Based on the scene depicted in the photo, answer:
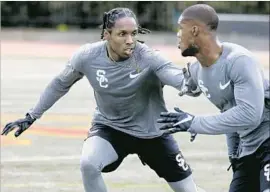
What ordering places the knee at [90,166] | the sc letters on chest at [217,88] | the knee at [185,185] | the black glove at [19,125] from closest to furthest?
the sc letters on chest at [217,88]
the knee at [90,166]
the knee at [185,185]
the black glove at [19,125]

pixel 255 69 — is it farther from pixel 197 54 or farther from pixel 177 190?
pixel 177 190

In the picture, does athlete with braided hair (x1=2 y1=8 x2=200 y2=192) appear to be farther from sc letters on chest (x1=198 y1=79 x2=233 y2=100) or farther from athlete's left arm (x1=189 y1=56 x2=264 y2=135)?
athlete's left arm (x1=189 y1=56 x2=264 y2=135)

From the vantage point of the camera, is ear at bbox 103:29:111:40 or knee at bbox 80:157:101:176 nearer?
knee at bbox 80:157:101:176

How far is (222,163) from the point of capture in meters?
10.1

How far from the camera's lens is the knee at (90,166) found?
632cm

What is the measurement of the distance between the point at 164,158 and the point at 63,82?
3.38ft

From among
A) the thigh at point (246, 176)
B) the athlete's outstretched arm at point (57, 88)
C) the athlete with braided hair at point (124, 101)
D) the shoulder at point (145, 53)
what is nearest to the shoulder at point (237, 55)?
the thigh at point (246, 176)

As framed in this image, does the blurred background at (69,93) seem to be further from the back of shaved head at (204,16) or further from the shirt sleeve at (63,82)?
the back of shaved head at (204,16)

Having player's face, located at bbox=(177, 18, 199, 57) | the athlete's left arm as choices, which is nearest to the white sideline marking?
player's face, located at bbox=(177, 18, 199, 57)

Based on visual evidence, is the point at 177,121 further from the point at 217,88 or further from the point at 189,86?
the point at 189,86

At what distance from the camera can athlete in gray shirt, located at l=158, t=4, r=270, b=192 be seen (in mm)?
4973

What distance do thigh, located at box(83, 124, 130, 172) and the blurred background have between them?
2.04 m

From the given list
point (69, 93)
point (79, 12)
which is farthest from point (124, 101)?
point (79, 12)

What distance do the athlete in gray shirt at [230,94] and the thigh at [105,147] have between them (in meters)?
1.19
